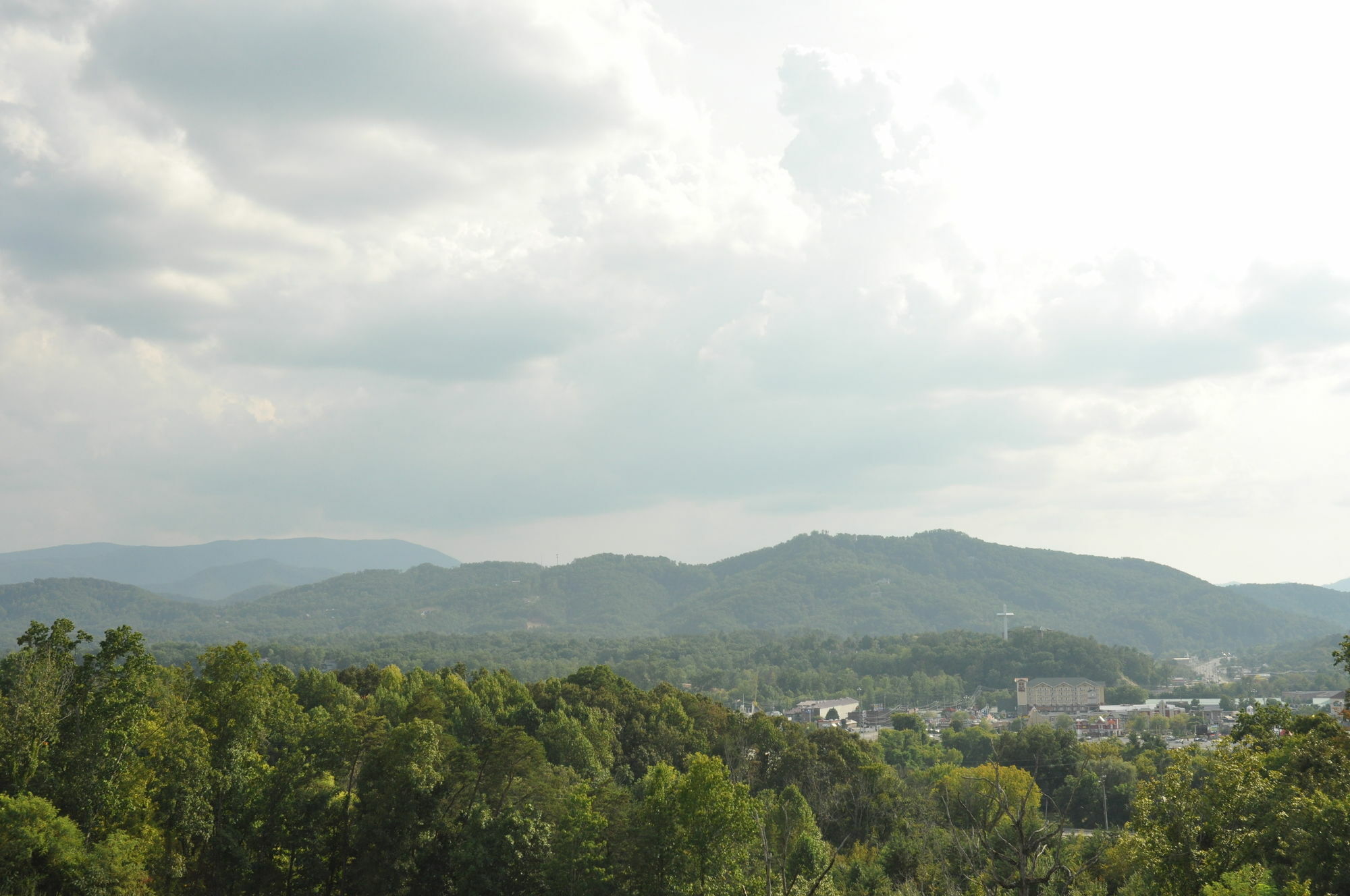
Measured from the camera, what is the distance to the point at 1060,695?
172 meters

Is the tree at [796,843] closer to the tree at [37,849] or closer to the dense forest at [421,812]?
the dense forest at [421,812]

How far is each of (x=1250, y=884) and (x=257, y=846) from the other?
26.9m

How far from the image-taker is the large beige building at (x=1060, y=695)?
556 ft

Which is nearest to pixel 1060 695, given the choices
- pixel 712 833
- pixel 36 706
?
pixel 712 833

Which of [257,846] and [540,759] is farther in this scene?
[540,759]

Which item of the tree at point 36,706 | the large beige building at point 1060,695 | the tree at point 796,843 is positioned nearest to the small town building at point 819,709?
the large beige building at point 1060,695

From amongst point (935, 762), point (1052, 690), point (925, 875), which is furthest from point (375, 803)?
point (1052, 690)

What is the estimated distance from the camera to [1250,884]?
66.0ft

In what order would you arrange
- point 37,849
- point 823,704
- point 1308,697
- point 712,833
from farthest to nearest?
point 823,704
point 1308,697
point 712,833
point 37,849

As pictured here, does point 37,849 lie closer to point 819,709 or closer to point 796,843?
point 796,843

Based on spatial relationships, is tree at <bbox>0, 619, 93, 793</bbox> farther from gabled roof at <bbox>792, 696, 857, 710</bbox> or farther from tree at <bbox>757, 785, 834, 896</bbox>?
gabled roof at <bbox>792, 696, 857, 710</bbox>

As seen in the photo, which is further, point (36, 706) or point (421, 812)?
point (421, 812)

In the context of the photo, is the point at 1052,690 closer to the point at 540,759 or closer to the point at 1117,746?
the point at 1117,746

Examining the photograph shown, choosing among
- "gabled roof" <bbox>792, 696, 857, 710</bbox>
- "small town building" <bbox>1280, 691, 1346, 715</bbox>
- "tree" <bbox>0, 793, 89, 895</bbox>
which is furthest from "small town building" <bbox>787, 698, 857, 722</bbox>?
"tree" <bbox>0, 793, 89, 895</bbox>
